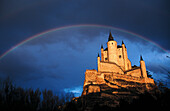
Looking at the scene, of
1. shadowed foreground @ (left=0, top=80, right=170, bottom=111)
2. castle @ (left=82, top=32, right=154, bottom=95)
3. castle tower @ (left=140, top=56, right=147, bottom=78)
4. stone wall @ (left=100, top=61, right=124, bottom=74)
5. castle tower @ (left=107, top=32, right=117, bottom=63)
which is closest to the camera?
shadowed foreground @ (left=0, top=80, right=170, bottom=111)

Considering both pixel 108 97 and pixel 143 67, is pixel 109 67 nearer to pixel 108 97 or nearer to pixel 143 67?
pixel 143 67

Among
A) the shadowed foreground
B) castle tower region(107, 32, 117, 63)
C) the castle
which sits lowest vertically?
the shadowed foreground

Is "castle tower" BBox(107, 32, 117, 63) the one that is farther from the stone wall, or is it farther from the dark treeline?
the dark treeline

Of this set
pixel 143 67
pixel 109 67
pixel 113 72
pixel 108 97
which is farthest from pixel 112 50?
pixel 108 97

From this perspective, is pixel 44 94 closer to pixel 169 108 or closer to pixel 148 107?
pixel 148 107

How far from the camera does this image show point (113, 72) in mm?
69688

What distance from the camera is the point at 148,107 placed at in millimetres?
22391

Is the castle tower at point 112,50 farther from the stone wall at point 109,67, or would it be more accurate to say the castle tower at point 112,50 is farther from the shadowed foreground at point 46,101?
the shadowed foreground at point 46,101

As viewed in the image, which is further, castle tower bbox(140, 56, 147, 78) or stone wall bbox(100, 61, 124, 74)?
castle tower bbox(140, 56, 147, 78)

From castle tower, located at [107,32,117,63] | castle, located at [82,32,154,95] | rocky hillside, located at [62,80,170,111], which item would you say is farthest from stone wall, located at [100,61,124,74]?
rocky hillside, located at [62,80,170,111]

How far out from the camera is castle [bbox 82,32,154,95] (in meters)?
60.3

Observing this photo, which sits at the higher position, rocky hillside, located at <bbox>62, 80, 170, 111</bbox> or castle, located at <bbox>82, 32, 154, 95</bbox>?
castle, located at <bbox>82, 32, 154, 95</bbox>

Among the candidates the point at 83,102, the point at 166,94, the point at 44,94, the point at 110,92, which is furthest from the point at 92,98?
the point at 166,94

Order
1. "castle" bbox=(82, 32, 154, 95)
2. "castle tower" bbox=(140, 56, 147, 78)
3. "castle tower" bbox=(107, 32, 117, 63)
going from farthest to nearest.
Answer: "castle tower" bbox=(107, 32, 117, 63) → "castle tower" bbox=(140, 56, 147, 78) → "castle" bbox=(82, 32, 154, 95)
